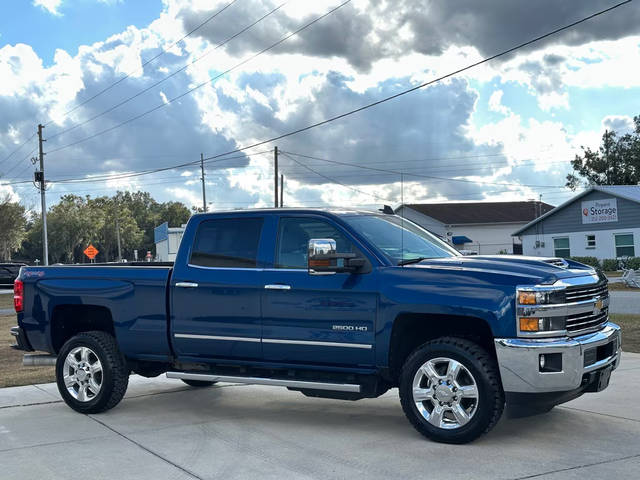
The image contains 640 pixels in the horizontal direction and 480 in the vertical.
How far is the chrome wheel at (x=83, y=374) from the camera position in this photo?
7.83m

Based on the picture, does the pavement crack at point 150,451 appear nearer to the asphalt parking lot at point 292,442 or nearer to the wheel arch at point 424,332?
the asphalt parking lot at point 292,442

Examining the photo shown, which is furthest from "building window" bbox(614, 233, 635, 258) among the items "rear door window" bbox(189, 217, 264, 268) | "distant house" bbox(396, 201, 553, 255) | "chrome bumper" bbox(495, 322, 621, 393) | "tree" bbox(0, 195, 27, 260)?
"tree" bbox(0, 195, 27, 260)

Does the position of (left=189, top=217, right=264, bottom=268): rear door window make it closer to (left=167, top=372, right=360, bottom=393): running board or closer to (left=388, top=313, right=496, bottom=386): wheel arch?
(left=167, top=372, right=360, bottom=393): running board

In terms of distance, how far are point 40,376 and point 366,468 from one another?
6.51 meters

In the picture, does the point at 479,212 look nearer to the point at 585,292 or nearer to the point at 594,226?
the point at 594,226

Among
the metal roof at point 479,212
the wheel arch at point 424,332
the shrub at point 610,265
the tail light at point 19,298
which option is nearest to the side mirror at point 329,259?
the wheel arch at point 424,332

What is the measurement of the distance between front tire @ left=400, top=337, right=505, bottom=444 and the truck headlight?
448 millimetres

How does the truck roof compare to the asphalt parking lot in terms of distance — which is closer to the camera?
the asphalt parking lot

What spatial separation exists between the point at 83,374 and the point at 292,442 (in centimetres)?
270

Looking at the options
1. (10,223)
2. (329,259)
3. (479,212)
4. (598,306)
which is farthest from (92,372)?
Result: (10,223)

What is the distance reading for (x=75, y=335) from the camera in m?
8.28

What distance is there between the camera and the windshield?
684cm

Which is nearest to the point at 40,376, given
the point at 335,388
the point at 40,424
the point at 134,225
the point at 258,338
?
the point at 40,424

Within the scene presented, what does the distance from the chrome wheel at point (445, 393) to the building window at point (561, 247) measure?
4222 cm
